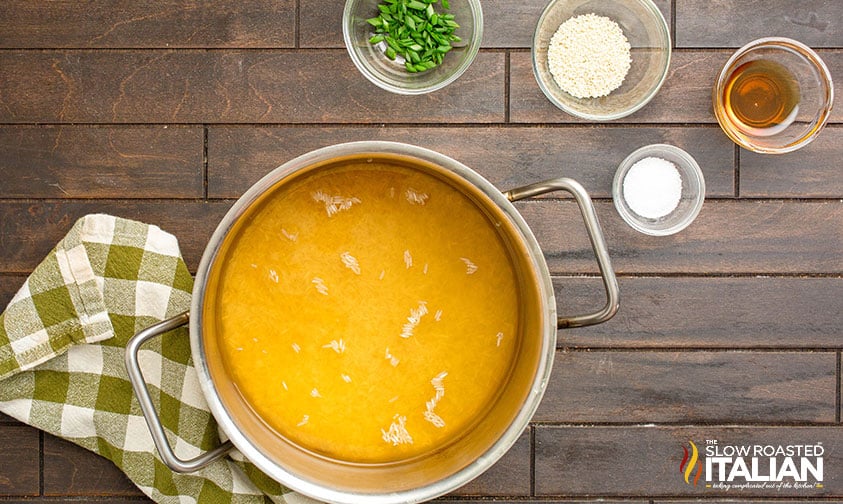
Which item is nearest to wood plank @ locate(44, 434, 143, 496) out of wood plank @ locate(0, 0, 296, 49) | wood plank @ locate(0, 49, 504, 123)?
wood plank @ locate(0, 49, 504, 123)

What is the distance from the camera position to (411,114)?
1.12 meters

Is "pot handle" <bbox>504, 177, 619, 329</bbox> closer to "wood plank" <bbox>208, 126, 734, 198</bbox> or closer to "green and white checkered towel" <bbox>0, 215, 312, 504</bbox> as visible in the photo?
"wood plank" <bbox>208, 126, 734, 198</bbox>

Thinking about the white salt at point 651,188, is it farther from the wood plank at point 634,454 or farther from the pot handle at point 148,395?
the pot handle at point 148,395

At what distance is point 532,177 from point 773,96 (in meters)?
0.43

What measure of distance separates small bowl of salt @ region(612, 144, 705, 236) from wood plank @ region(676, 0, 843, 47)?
0.64 ft

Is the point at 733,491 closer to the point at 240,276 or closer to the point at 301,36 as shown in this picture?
the point at 240,276

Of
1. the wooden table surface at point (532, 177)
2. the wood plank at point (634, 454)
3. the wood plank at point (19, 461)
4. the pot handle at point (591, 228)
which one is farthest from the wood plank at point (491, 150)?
the wood plank at point (19, 461)

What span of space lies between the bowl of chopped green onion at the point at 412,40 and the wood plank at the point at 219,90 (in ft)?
0.08

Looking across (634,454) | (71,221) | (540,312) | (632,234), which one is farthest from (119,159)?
(634,454)

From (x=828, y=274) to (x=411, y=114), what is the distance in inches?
29.6

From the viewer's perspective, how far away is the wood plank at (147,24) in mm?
1121

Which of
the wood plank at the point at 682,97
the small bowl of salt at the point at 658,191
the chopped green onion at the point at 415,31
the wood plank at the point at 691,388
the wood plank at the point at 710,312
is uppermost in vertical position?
the chopped green onion at the point at 415,31

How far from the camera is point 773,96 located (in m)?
1.14

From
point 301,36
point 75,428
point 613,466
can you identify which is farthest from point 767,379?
point 75,428
